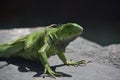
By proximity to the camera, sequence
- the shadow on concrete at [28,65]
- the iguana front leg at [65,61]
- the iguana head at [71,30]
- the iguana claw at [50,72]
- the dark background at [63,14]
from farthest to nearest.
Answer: the dark background at [63,14]
the iguana front leg at [65,61]
the iguana head at [71,30]
the shadow on concrete at [28,65]
the iguana claw at [50,72]

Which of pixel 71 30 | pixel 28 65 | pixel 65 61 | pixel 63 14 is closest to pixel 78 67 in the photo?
pixel 65 61

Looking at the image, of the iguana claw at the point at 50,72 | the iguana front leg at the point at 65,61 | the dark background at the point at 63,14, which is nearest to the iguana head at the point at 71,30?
the iguana front leg at the point at 65,61

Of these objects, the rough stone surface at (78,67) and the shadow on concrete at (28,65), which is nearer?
the rough stone surface at (78,67)

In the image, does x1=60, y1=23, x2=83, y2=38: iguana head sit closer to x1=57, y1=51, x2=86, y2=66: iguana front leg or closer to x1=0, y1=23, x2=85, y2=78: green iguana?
x1=0, y1=23, x2=85, y2=78: green iguana

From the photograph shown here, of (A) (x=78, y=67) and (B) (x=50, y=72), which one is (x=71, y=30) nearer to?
(A) (x=78, y=67)

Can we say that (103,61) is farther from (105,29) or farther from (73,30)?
(105,29)

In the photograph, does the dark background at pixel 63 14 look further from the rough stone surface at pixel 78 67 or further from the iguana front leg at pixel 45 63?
the iguana front leg at pixel 45 63
